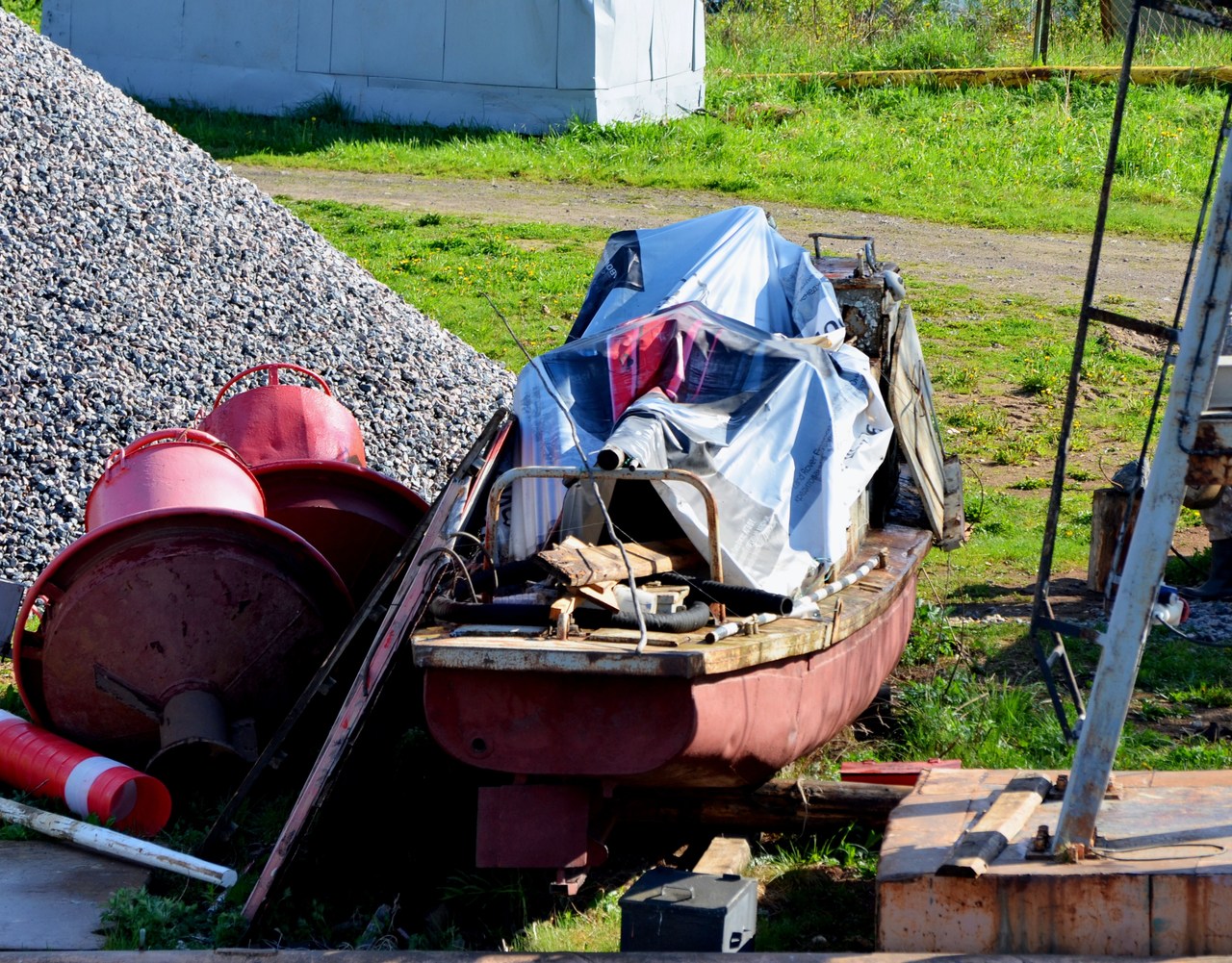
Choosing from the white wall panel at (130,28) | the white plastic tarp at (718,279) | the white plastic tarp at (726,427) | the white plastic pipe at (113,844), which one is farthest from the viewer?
the white wall panel at (130,28)

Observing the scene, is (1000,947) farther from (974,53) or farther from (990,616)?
(974,53)

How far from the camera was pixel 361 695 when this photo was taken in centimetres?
476

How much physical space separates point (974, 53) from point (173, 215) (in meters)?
14.5

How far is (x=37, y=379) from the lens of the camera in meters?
7.89

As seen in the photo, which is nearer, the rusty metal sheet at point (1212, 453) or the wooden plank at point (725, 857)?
the rusty metal sheet at point (1212, 453)

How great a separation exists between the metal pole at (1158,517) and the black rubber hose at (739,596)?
115 centimetres

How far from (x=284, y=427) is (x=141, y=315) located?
2265mm

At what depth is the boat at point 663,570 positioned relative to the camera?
14.0ft

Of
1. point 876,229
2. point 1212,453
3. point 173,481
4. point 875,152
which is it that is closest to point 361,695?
point 173,481

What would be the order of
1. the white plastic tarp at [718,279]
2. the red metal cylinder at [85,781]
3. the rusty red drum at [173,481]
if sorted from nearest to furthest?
the red metal cylinder at [85,781]
the rusty red drum at [173,481]
the white plastic tarp at [718,279]

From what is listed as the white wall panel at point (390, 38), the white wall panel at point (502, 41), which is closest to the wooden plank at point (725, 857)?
the white wall panel at point (502, 41)

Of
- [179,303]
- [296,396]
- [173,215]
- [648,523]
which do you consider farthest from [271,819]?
[173,215]

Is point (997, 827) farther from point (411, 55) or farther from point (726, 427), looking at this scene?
point (411, 55)

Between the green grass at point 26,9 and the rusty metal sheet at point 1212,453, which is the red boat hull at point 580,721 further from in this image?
the green grass at point 26,9
